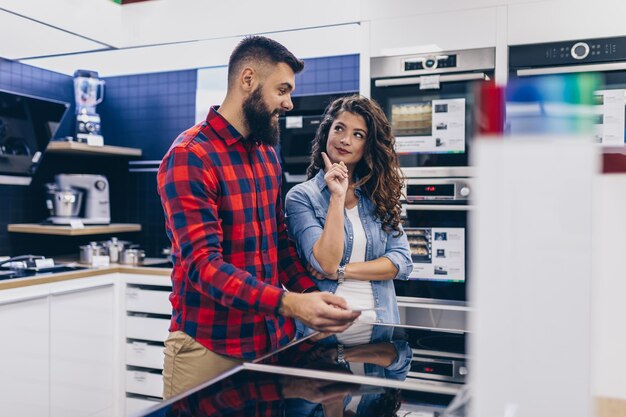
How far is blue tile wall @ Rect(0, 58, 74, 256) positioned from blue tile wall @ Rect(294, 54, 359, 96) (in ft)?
5.44

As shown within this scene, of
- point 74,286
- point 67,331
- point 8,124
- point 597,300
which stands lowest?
point 67,331

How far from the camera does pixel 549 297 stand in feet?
1.49

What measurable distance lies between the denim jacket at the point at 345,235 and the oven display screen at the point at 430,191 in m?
0.85

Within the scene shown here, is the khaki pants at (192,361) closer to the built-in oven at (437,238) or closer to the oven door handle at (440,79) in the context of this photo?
the built-in oven at (437,238)

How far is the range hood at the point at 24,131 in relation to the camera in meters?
3.19

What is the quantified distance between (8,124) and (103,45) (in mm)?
786

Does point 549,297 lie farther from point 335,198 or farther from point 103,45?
point 103,45

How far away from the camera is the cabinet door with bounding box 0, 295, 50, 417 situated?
2811 millimetres

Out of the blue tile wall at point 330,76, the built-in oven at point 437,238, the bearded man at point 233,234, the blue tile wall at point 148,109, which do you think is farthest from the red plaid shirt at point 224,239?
the blue tile wall at point 148,109

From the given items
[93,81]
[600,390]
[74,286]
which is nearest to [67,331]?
[74,286]

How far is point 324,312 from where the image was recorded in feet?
4.01

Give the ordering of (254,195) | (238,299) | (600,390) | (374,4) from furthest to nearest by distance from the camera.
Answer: (374,4)
(254,195)
(238,299)
(600,390)

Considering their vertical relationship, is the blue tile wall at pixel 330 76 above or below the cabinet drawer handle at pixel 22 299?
above

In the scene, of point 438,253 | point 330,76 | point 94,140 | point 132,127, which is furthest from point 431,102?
point 132,127
